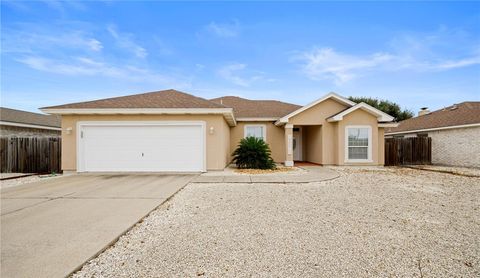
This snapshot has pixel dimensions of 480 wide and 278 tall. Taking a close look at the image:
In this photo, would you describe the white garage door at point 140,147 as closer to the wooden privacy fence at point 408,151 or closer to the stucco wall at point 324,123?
the stucco wall at point 324,123

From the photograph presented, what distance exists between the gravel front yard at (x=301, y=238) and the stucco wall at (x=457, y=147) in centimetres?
1017

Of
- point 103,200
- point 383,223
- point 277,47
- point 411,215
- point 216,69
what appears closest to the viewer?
point 383,223

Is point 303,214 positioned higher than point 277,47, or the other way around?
point 277,47

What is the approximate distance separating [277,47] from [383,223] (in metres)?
14.1

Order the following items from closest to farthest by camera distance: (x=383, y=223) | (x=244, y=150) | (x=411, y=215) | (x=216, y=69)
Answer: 1. (x=383, y=223)
2. (x=411, y=215)
3. (x=244, y=150)
4. (x=216, y=69)

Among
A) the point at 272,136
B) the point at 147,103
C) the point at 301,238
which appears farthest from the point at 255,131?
the point at 301,238

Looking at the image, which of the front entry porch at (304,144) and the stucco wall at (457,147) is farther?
the front entry porch at (304,144)

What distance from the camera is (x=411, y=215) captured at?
4.54 m

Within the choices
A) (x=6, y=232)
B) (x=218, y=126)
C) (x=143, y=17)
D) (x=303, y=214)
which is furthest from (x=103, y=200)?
(x=143, y=17)

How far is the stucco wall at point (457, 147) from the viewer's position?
1301cm

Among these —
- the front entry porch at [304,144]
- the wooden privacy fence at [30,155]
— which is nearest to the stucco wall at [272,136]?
the front entry porch at [304,144]

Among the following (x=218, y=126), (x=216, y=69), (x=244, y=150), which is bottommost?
(x=244, y=150)

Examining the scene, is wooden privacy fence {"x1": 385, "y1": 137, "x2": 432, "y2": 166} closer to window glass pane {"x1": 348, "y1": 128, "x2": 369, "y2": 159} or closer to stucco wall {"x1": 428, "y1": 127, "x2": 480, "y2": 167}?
stucco wall {"x1": 428, "y1": 127, "x2": 480, "y2": 167}

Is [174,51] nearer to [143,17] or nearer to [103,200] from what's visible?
[143,17]
